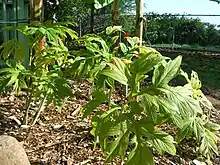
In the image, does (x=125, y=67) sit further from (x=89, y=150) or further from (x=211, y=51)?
(x=211, y=51)

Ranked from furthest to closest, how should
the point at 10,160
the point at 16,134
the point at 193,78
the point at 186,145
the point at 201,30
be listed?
the point at 201,30 → the point at 186,145 → the point at 16,134 → the point at 193,78 → the point at 10,160

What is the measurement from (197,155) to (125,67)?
1.47 meters

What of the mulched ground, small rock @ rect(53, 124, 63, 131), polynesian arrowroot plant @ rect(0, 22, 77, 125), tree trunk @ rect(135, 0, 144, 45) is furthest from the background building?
tree trunk @ rect(135, 0, 144, 45)

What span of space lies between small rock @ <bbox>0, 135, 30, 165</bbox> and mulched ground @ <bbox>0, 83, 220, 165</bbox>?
0.92 ft

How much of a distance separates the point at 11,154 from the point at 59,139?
693mm

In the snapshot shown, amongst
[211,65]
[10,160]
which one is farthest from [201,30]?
[10,160]

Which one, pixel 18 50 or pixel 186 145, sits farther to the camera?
pixel 186 145

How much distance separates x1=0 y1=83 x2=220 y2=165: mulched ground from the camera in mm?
2771

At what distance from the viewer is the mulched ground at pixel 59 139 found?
2771 millimetres

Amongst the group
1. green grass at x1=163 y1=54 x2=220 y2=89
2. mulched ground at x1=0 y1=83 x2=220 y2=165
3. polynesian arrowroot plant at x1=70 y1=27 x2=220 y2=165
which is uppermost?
polynesian arrowroot plant at x1=70 y1=27 x2=220 y2=165

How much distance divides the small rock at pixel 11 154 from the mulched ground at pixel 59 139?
28 cm

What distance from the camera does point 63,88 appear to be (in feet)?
7.88

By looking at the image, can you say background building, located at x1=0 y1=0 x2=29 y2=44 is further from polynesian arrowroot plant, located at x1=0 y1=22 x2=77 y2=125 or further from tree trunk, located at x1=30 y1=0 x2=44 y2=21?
polynesian arrowroot plant, located at x1=0 y1=22 x2=77 y2=125

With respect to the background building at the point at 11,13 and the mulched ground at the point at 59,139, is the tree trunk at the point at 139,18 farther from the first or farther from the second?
the background building at the point at 11,13
